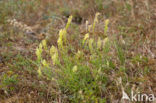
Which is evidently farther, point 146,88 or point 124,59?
point 124,59

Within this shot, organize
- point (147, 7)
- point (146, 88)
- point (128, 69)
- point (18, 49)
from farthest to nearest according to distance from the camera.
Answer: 1. point (147, 7)
2. point (18, 49)
3. point (128, 69)
4. point (146, 88)

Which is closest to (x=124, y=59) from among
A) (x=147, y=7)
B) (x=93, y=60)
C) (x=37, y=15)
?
(x=93, y=60)

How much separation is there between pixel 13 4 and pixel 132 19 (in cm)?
213

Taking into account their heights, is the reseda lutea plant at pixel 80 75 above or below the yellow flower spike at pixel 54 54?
below

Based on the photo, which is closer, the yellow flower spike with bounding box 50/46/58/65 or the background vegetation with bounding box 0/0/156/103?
the yellow flower spike with bounding box 50/46/58/65

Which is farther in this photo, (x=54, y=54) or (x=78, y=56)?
(x=78, y=56)

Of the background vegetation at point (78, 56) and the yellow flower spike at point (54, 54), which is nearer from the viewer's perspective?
the yellow flower spike at point (54, 54)

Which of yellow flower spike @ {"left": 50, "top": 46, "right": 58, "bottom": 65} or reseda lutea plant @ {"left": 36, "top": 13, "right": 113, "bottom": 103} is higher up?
yellow flower spike @ {"left": 50, "top": 46, "right": 58, "bottom": 65}

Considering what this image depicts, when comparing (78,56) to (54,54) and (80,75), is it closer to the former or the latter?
(80,75)

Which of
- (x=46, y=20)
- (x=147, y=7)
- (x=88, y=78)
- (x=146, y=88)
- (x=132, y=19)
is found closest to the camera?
(x=146, y=88)

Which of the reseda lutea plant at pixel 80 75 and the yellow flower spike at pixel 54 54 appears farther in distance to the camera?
the reseda lutea plant at pixel 80 75

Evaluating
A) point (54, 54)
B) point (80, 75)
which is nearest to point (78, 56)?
point (80, 75)

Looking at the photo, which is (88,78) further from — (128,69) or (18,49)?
(18,49)

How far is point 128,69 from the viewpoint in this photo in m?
2.18
